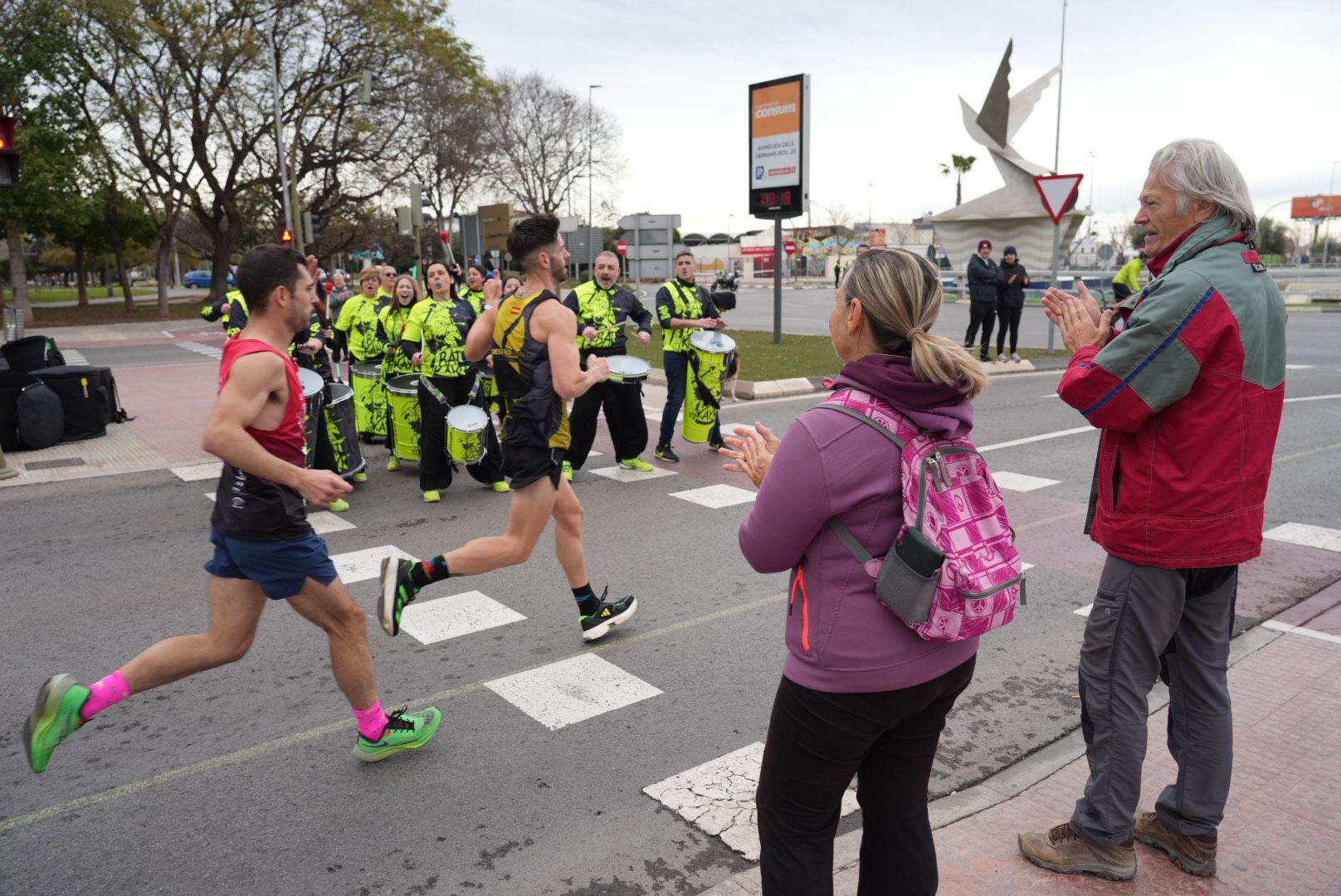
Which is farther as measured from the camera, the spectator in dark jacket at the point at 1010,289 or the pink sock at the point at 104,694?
the spectator in dark jacket at the point at 1010,289

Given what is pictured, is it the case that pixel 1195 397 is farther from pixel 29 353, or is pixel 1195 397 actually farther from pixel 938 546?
pixel 29 353

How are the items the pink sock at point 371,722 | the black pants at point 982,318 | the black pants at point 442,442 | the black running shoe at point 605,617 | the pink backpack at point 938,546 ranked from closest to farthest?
the pink backpack at point 938,546
the pink sock at point 371,722
the black running shoe at point 605,617
the black pants at point 442,442
the black pants at point 982,318

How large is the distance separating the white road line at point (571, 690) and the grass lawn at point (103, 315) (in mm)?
33735

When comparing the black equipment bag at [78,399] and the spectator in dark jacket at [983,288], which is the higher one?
the spectator in dark jacket at [983,288]

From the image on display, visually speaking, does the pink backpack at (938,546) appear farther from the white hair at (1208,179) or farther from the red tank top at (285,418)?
the red tank top at (285,418)

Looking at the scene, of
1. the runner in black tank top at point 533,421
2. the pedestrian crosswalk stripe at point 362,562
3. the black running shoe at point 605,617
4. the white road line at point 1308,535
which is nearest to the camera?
the runner in black tank top at point 533,421

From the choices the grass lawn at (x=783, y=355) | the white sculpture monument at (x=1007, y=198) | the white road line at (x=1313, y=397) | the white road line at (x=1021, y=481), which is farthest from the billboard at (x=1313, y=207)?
the white road line at (x=1021, y=481)

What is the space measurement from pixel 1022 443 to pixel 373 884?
873 centimetres

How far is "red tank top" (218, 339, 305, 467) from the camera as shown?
3.19 meters

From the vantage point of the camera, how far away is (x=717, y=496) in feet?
26.7

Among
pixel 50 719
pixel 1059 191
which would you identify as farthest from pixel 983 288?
pixel 50 719

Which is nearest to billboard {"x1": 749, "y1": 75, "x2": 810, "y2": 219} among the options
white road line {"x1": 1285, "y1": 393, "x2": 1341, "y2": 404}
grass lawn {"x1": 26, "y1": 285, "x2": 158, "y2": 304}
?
white road line {"x1": 1285, "y1": 393, "x2": 1341, "y2": 404}

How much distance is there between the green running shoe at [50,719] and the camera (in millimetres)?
3121

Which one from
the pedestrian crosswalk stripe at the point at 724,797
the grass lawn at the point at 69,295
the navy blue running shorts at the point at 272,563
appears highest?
the grass lawn at the point at 69,295
